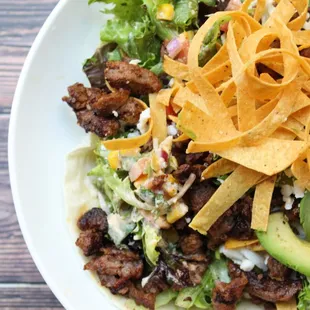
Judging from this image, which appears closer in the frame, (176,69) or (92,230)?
(176,69)

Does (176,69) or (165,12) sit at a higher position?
(165,12)

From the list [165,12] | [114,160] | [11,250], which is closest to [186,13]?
[165,12]

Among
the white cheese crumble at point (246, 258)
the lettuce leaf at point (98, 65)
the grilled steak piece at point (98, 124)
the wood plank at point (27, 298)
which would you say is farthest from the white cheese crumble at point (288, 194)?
the wood plank at point (27, 298)

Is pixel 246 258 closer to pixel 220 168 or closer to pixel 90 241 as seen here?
pixel 220 168

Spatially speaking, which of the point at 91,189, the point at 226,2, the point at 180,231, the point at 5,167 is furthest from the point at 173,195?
the point at 5,167

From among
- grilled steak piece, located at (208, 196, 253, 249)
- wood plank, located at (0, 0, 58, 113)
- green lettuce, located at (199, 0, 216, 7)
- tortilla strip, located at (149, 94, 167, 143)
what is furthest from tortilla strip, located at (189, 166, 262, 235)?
wood plank, located at (0, 0, 58, 113)

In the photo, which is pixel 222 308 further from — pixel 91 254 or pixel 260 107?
pixel 260 107

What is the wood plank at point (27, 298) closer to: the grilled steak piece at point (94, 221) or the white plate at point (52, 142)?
the white plate at point (52, 142)
